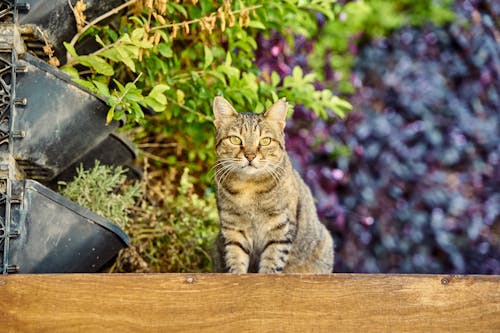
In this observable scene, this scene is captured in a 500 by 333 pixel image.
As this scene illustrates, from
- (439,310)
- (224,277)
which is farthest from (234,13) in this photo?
(439,310)

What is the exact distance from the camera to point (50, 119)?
212 centimetres

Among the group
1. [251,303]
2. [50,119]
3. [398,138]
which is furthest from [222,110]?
[398,138]

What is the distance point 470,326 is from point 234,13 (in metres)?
1.27

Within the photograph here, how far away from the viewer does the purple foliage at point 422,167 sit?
4.04 meters

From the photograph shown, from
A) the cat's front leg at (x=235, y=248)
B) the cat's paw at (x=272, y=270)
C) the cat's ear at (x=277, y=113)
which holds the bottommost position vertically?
the cat's paw at (x=272, y=270)

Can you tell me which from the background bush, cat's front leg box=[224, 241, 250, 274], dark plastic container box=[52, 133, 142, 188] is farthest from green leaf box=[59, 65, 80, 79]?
the background bush

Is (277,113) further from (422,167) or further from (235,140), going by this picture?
(422,167)

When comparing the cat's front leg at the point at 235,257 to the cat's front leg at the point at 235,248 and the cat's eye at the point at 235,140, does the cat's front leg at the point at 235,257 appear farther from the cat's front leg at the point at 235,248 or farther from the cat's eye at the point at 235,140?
the cat's eye at the point at 235,140

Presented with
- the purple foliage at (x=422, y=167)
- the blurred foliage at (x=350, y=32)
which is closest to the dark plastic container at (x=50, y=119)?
the purple foliage at (x=422, y=167)

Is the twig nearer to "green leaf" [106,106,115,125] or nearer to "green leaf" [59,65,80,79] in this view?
"green leaf" [59,65,80,79]

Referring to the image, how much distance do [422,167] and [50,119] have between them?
7.91ft

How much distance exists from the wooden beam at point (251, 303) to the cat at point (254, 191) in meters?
0.72

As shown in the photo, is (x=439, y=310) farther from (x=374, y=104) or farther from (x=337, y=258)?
(x=374, y=104)

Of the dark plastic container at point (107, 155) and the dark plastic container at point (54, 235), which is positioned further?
the dark plastic container at point (107, 155)
